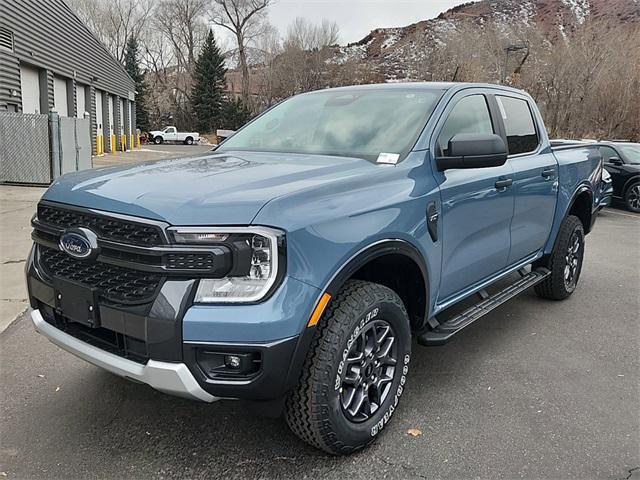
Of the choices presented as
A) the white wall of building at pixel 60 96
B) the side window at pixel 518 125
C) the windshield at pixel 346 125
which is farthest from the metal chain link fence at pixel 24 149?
the side window at pixel 518 125

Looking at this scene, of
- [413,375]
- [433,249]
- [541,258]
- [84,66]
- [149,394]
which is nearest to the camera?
[433,249]

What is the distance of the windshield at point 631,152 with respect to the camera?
41.4 ft

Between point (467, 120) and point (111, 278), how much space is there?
254 cm

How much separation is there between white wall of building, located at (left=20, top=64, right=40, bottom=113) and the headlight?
18.3 meters

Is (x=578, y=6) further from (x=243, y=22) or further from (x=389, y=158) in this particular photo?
(x=389, y=158)

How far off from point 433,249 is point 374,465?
1.18 meters

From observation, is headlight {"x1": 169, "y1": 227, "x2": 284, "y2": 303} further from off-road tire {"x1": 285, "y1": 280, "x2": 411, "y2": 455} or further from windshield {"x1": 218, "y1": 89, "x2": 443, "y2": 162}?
windshield {"x1": 218, "y1": 89, "x2": 443, "y2": 162}

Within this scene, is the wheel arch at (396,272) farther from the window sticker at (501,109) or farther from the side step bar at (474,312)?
A: the window sticker at (501,109)

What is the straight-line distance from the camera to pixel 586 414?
10.5 ft

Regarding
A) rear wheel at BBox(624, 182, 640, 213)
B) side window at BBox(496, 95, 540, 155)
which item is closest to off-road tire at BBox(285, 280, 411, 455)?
side window at BBox(496, 95, 540, 155)

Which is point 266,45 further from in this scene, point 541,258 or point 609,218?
point 541,258

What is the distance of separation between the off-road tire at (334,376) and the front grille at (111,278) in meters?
0.74

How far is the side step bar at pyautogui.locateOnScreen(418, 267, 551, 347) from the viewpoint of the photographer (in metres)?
3.22

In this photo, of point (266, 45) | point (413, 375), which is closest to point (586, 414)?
point (413, 375)
